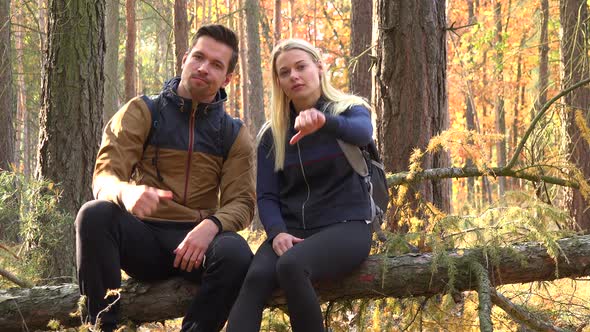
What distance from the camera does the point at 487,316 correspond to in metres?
3.20

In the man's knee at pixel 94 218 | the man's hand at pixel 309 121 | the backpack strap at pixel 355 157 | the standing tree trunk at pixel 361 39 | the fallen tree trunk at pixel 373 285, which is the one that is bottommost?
the fallen tree trunk at pixel 373 285

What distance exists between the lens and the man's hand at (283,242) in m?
3.35

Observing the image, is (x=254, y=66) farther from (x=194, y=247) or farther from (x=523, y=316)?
(x=523, y=316)

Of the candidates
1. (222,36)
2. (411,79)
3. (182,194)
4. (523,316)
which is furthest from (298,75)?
(523,316)

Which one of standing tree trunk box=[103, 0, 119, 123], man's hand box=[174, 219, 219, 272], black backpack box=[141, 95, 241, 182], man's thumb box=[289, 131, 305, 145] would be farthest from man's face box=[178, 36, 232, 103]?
standing tree trunk box=[103, 0, 119, 123]

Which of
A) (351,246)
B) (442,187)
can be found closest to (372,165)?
(351,246)

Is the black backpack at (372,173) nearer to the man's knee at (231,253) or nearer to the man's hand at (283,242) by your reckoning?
the man's hand at (283,242)

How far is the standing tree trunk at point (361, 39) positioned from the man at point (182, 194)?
7.16 metres

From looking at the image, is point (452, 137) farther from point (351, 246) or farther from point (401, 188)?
point (351, 246)

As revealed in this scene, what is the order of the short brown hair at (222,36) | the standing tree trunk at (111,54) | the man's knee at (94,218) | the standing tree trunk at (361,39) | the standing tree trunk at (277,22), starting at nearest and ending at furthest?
the man's knee at (94,218), the short brown hair at (222,36), the standing tree trunk at (361,39), the standing tree trunk at (111,54), the standing tree trunk at (277,22)

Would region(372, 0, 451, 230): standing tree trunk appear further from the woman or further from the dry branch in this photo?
the dry branch

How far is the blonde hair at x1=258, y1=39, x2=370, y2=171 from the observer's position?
3664mm

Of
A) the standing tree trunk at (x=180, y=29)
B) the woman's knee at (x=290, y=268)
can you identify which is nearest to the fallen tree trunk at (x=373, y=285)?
the woman's knee at (x=290, y=268)

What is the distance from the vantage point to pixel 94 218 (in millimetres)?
3252
